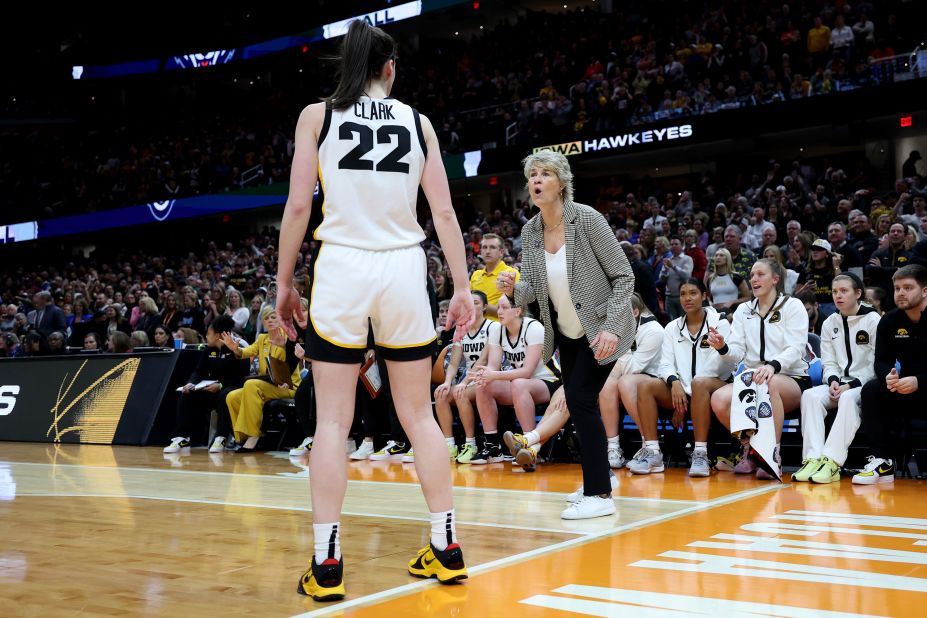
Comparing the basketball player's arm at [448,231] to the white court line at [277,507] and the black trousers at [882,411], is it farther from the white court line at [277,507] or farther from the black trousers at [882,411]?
the black trousers at [882,411]

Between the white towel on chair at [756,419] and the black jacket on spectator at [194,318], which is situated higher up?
the black jacket on spectator at [194,318]

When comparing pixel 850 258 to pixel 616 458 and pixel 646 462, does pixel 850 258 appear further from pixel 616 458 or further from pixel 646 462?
pixel 646 462


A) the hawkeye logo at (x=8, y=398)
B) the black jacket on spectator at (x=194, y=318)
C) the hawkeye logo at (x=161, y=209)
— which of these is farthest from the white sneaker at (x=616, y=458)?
the hawkeye logo at (x=161, y=209)

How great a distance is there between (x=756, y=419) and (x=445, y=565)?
3402 mm

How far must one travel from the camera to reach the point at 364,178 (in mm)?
2928

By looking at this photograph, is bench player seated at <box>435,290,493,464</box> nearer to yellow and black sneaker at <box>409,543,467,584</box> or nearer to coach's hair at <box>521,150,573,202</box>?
coach's hair at <box>521,150,573,202</box>

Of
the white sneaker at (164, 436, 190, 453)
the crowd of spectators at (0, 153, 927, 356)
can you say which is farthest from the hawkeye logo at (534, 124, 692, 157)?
the white sneaker at (164, 436, 190, 453)

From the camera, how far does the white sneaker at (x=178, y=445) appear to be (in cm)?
871

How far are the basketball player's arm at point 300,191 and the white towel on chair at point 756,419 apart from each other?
12.3ft

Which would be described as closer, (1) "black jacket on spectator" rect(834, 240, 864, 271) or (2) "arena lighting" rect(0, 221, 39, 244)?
(1) "black jacket on spectator" rect(834, 240, 864, 271)

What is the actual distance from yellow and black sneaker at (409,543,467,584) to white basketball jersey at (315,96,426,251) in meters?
1.08

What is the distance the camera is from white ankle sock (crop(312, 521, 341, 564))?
2805mm

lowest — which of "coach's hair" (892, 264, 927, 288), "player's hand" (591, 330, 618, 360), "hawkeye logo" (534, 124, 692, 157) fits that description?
"player's hand" (591, 330, 618, 360)

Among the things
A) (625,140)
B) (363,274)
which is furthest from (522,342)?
(625,140)
